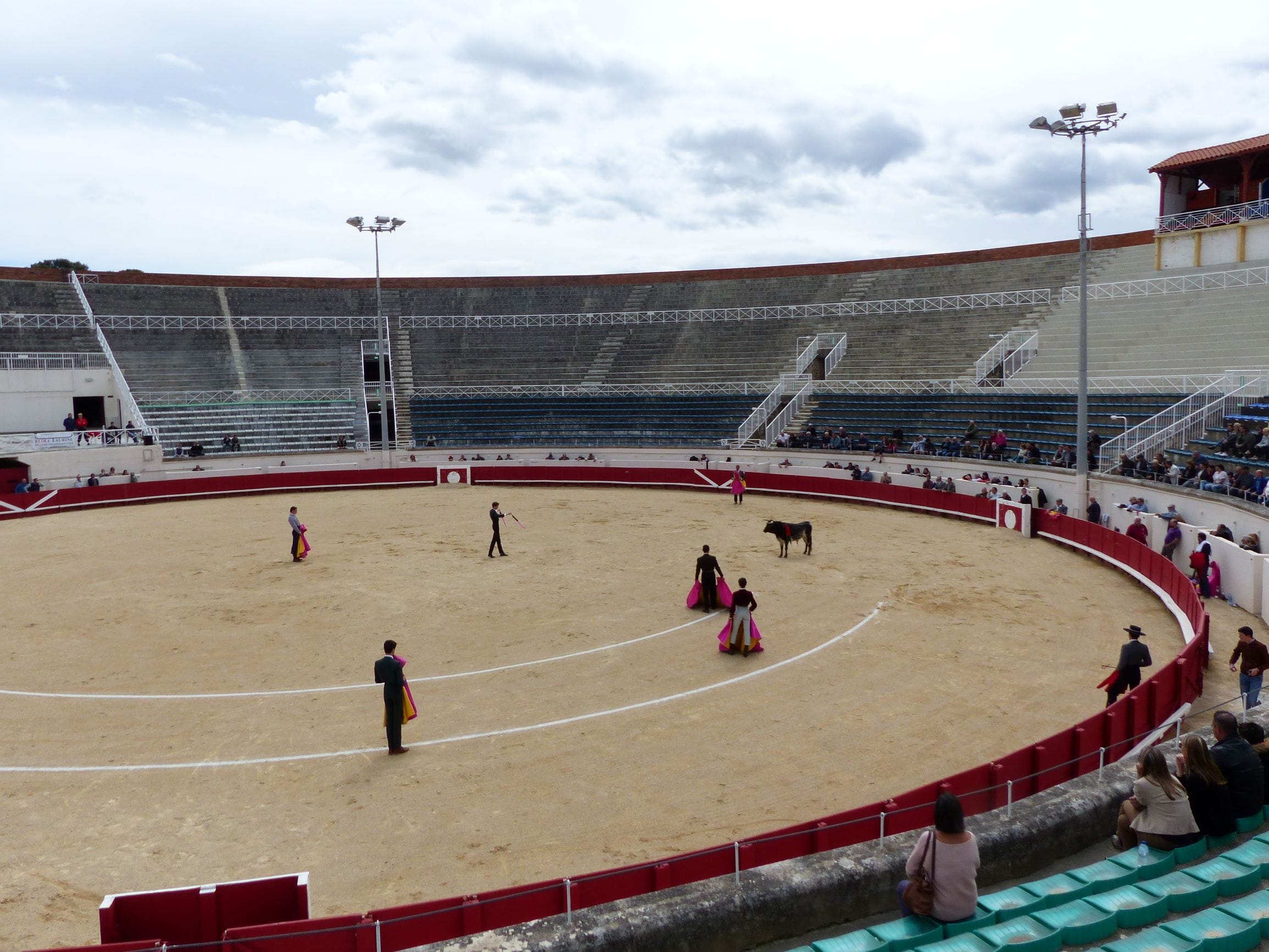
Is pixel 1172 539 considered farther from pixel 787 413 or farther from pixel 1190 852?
pixel 787 413

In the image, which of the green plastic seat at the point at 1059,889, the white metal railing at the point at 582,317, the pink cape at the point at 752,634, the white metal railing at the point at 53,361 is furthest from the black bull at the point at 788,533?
the white metal railing at the point at 53,361

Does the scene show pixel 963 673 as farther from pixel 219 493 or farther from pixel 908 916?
pixel 219 493

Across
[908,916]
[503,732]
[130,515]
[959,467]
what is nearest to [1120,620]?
[503,732]

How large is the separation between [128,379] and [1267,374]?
4992 cm

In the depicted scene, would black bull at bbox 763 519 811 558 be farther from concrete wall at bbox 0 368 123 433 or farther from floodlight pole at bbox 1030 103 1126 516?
concrete wall at bbox 0 368 123 433

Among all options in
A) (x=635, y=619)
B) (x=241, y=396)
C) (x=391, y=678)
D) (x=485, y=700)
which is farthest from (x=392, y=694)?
(x=241, y=396)

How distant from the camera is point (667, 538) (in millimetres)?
26750

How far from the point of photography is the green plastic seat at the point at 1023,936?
16.2ft

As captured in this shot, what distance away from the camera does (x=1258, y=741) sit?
7477mm

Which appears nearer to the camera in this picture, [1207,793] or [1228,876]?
[1228,876]

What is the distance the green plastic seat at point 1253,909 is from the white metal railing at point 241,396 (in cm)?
4982

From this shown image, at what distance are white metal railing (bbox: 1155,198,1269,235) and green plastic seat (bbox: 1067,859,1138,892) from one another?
38013 millimetres

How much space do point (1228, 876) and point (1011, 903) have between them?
55.2 inches

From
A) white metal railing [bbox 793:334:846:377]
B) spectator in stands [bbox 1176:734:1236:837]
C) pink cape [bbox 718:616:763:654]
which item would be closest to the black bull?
pink cape [bbox 718:616:763:654]
